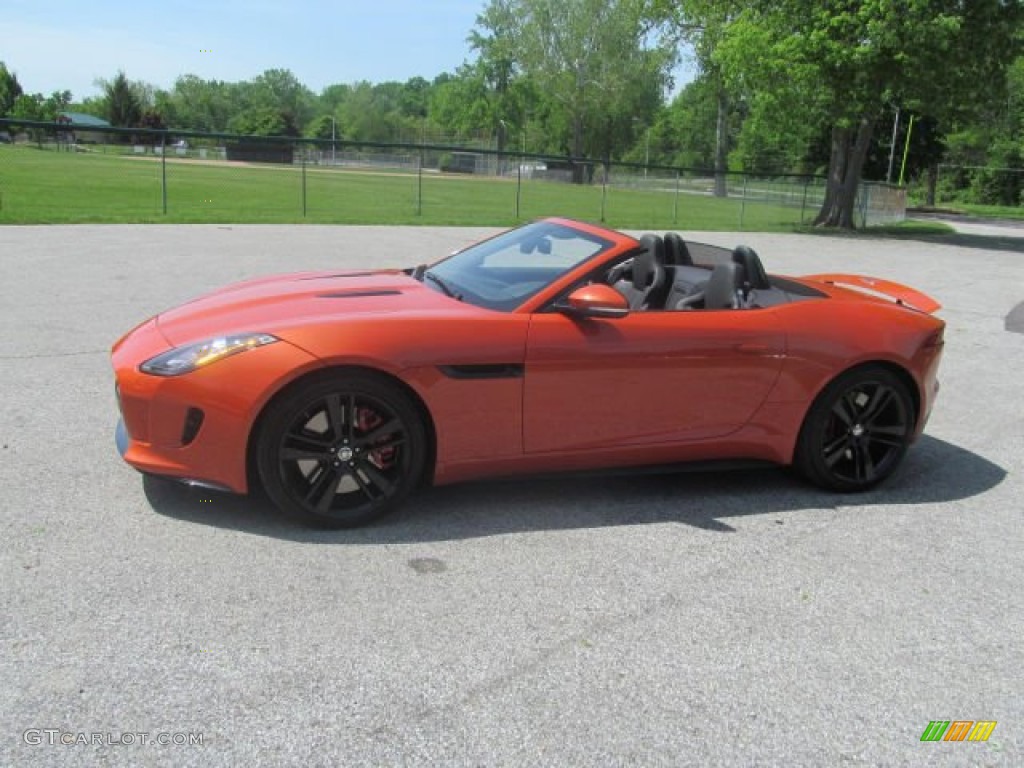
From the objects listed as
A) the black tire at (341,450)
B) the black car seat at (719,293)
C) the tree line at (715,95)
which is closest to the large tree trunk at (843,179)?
the tree line at (715,95)

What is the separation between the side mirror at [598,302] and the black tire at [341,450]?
2.83 ft

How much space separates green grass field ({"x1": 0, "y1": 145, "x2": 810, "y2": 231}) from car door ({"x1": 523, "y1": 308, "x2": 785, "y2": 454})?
49.0 ft

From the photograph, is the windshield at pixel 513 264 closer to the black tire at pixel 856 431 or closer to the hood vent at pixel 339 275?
the hood vent at pixel 339 275

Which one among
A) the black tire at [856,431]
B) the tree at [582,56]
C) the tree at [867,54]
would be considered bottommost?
the black tire at [856,431]

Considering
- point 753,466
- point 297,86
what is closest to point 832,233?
point 753,466

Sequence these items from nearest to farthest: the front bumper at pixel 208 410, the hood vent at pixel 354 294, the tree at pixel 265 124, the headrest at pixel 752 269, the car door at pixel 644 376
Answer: the front bumper at pixel 208 410 → the car door at pixel 644 376 → the hood vent at pixel 354 294 → the headrest at pixel 752 269 → the tree at pixel 265 124

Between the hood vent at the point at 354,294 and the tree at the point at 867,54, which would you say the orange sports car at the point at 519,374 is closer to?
the hood vent at the point at 354,294

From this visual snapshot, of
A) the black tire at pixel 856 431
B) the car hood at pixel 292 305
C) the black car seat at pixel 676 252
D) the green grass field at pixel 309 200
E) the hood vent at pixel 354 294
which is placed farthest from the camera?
the green grass field at pixel 309 200

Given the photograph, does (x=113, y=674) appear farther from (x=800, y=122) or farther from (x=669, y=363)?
(x=800, y=122)

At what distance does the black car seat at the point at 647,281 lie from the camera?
4465 mm

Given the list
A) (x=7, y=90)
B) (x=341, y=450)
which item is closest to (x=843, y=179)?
(x=341, y=450)

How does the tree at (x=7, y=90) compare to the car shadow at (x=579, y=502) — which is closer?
the car shadow at (x=579, y=502)

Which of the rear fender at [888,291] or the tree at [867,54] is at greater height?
→ the tree at [867,54]

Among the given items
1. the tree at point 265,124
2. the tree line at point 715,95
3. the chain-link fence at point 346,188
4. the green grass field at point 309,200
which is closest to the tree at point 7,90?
the tree line at point 715,95
